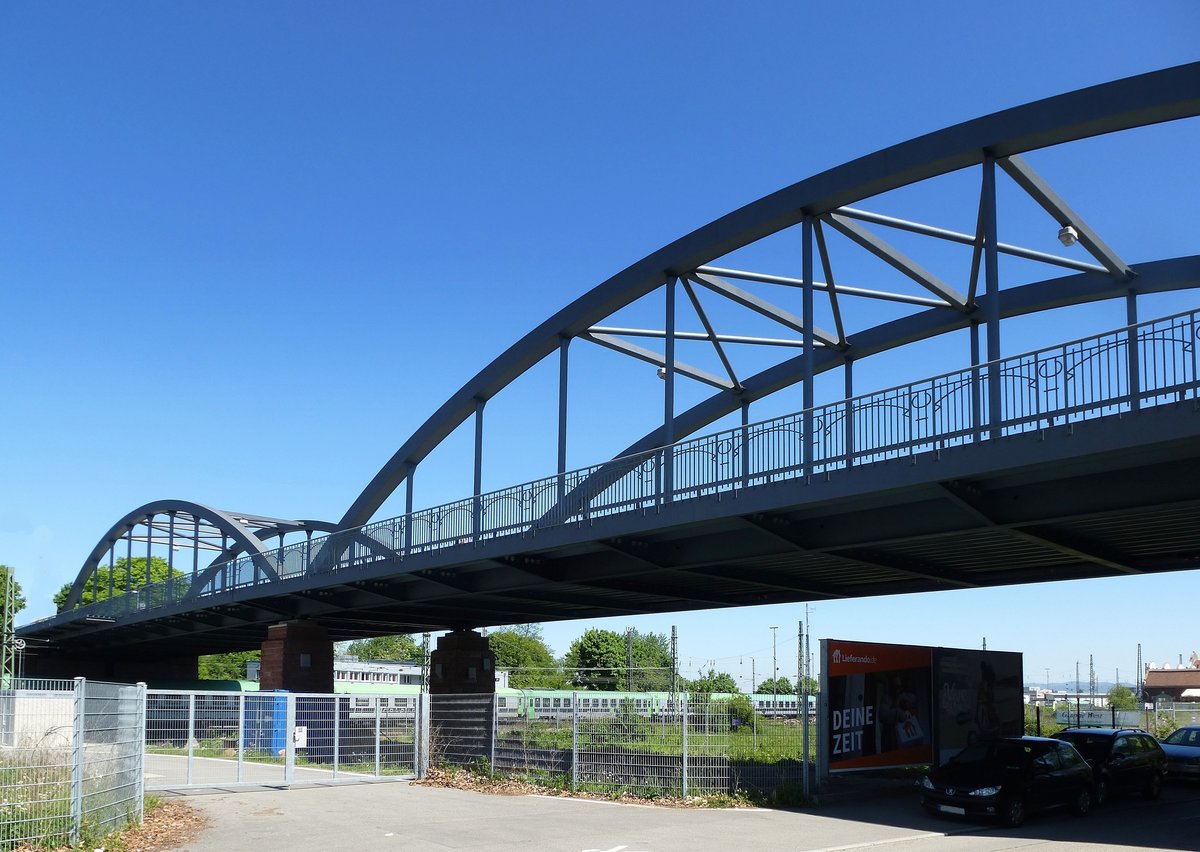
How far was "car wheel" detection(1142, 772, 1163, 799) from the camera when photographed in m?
21.0

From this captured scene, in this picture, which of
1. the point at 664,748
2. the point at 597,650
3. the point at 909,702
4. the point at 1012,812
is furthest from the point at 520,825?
the point at 597,650

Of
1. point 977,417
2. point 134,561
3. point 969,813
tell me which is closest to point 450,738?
point 969,813

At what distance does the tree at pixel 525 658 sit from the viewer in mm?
109475

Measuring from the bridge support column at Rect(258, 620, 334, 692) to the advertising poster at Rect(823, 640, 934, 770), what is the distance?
77.9ft

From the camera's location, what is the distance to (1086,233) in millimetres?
23688

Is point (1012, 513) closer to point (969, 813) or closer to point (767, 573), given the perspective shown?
point (969, 813)

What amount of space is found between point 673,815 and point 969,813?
4431mm

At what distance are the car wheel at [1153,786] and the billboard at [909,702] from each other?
2.90 meters

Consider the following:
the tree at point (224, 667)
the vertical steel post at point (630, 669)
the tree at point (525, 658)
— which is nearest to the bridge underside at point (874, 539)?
the vertical steel post at point (630, 669)

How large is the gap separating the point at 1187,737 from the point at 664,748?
12459 millimetres

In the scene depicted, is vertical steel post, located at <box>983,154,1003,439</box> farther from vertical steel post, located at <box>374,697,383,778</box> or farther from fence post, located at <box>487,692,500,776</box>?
vertical steel post, located at <box>374,697,383,778</box>

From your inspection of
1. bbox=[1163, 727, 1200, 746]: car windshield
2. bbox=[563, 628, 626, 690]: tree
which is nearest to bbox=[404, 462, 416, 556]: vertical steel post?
bbox=[1163, 727, 1200, 746]: car windshield

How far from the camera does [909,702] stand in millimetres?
21688

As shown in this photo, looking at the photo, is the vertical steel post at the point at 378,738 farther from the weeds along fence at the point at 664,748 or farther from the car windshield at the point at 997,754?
the car windshield at the point at 997,754
